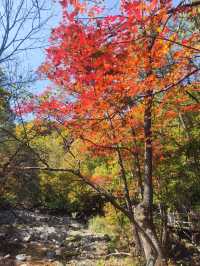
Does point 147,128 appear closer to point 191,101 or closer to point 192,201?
point 191,101

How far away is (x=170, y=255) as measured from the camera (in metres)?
14.0

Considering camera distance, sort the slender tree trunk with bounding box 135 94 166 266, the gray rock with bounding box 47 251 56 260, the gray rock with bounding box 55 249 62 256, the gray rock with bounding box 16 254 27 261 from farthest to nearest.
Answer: the gray rock with bounding box 55 249 62 256, the gray rock with bounding box 47 251 56 260, the gray rock with bounding box 16 254 27 261, the slender tree trunk with bounding box 135 94 166 266

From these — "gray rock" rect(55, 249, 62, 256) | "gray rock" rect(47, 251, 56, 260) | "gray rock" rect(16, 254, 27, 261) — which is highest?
"gray rock" rect(55, 249, 62, 256)

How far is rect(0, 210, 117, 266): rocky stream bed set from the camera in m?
13.5

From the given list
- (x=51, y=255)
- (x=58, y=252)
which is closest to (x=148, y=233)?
(x=51, y=255)

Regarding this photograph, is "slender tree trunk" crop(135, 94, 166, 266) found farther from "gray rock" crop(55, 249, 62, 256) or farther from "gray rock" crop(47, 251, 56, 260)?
"gray rock" crop(55, 249, 62, 256)

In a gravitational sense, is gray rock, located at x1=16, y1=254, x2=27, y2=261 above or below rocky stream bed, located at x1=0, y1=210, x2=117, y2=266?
below

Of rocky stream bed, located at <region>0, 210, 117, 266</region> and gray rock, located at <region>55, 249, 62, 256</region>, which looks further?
gray rock, located at <region>55, 249, 62, 256</region>

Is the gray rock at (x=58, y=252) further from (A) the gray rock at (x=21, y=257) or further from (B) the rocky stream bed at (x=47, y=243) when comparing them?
(A) the gray rock at (x=21, y=257)

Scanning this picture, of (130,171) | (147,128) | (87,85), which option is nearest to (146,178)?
(147,128)

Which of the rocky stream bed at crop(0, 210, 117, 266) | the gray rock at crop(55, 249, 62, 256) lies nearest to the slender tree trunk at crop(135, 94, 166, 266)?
the rocky stream bed at crop(0, 210, 117, 266)

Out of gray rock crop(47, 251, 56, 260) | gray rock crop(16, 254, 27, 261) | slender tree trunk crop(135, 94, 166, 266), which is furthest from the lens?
gray rock crop(47, 251, 56, 260)

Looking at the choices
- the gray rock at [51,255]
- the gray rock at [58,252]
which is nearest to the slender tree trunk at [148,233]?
the gray rock at [51,255]

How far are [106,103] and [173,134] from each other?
→ 4125 mm
